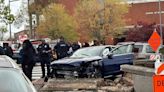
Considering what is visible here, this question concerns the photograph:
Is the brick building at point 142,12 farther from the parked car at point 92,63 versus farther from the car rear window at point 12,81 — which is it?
the car rear window at point 12,81

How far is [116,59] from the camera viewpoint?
19.4 m

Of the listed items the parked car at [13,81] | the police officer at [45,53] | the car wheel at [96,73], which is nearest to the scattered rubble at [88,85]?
the car wheel at [96,73]

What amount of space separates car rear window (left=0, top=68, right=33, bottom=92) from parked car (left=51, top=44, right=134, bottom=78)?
10801mm

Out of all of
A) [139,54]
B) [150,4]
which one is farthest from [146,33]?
[139,54]

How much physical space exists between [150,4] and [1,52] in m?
59.2

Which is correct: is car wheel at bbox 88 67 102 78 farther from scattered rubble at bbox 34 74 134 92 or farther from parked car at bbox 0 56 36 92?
parked car at bbox 0 56 36 92

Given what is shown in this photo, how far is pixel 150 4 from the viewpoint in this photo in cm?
7650

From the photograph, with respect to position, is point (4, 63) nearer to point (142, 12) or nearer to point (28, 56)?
point (28, 56)

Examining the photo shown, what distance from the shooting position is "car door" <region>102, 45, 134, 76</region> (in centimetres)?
1859

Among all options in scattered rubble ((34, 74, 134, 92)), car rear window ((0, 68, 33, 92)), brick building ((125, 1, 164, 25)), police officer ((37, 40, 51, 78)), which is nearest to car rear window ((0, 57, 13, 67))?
car rear window ((0, 68, 33, 92))

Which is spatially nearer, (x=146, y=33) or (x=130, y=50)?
(x=130, y=50)

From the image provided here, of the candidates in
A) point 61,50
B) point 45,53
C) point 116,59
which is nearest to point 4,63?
point 116,59

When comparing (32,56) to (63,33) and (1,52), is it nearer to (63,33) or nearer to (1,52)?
(1,52)

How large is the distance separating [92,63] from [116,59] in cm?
179
